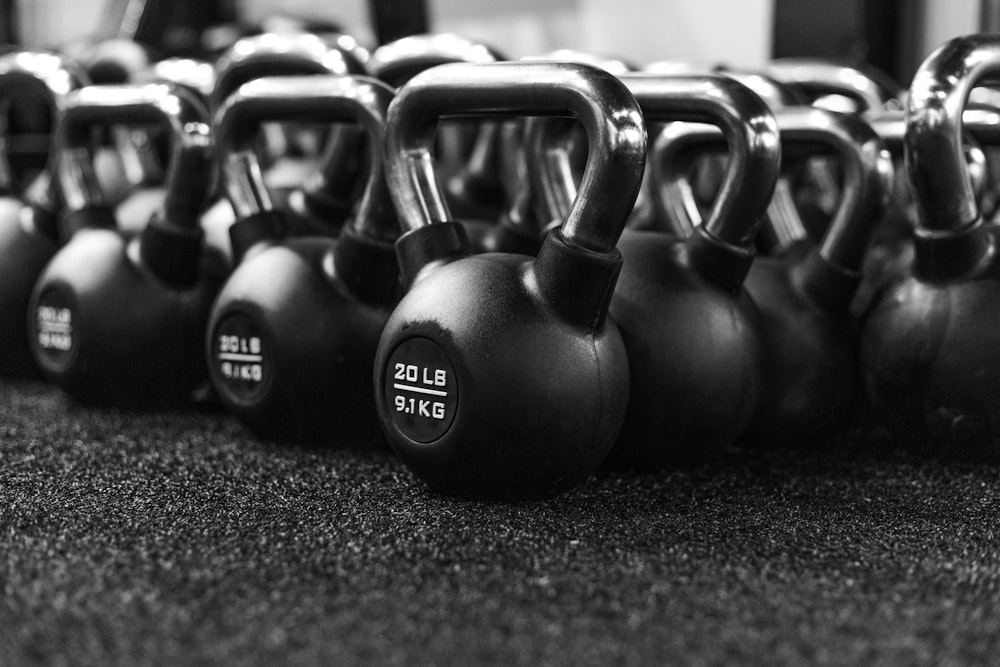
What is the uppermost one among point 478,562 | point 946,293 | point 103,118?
point 103,118

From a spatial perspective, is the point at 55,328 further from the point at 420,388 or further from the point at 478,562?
the point at 478,562

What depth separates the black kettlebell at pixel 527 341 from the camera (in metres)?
0.82

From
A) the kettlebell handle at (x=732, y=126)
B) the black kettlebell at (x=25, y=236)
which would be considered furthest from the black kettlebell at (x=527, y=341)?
the black kettlebell at (x=25, y=236)

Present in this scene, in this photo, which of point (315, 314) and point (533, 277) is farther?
point (315, 314)

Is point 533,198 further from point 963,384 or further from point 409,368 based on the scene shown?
point 963,384

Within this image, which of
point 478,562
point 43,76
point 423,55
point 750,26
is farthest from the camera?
point 750,26

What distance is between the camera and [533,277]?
852mm

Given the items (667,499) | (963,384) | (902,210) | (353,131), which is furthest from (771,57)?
(667,499)

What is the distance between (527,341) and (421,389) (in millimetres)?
93

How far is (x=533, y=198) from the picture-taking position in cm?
114

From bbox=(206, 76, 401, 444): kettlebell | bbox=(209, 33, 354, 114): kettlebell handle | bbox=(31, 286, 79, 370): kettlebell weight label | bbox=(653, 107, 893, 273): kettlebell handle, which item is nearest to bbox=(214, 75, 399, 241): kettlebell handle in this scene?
bbox=(206, 76, 401, 444): kettlebell

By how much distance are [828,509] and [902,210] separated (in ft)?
2.52

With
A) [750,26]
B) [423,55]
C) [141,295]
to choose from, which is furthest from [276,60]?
[750,26]

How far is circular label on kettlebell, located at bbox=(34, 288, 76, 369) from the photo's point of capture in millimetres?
1190
